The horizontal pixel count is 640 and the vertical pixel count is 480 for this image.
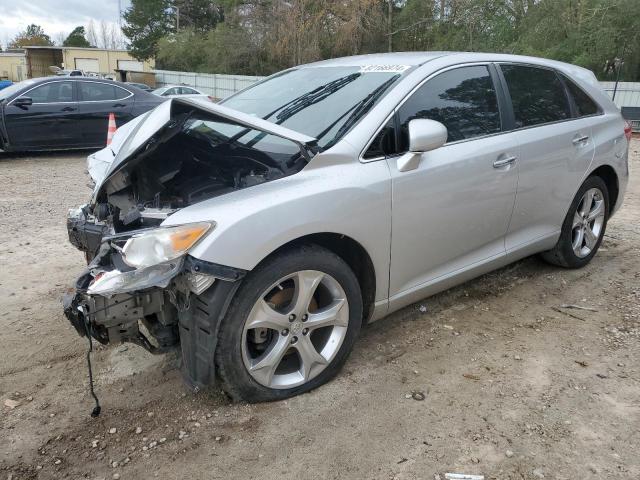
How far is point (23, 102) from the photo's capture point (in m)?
8.94

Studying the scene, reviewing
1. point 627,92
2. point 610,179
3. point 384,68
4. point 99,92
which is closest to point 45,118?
point 99,92

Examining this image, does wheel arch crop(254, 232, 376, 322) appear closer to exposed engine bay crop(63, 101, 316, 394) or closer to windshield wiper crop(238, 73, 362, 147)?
exposed engine bay crop(63, 101, 316, 394)

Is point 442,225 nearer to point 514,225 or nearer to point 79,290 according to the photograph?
point 514,225

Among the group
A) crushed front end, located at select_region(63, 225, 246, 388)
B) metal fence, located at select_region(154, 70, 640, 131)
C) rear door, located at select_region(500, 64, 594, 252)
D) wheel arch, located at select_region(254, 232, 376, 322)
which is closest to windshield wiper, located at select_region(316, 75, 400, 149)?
wheel arch, located at select_region(254, 232, 376, 322)

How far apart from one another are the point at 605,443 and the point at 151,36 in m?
59.3

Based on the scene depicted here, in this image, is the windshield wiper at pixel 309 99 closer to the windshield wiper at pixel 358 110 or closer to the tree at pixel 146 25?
the windshield wiper at pixel 358 110

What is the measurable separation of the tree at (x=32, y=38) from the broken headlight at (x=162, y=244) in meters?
96.4

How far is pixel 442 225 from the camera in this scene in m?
3.09

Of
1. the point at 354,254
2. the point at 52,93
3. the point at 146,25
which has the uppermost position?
the point at 146,25

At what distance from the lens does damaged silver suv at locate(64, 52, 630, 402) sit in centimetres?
233

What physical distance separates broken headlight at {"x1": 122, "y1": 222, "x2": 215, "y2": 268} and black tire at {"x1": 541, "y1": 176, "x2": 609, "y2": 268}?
309cm

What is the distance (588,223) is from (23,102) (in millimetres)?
8816

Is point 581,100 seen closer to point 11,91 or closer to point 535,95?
point 535,95

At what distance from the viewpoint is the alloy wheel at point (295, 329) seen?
2.50 meters
